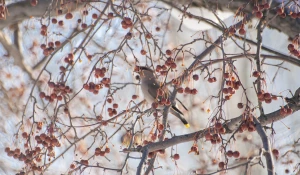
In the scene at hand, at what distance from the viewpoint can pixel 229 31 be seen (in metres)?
3.09

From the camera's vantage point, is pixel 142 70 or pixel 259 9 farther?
pixel 142 70

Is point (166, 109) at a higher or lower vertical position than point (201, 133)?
higher

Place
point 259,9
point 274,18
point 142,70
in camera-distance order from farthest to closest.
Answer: point 274,18, point 142,70, point 259,9

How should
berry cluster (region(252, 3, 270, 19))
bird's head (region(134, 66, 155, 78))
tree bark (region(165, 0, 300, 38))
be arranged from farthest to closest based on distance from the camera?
tree bark (region(165, 0, 300, 38))
bird's head (region(134, 66, 155, 78))
berry cluster (region(252, 3, 270, 19))

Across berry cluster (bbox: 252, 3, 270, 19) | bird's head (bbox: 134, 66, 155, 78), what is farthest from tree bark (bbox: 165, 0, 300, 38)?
berry cluster (bbox: 252, 3, 270, 19)

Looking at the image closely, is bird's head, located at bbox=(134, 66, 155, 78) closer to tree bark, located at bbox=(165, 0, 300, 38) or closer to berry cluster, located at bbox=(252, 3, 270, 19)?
tree bark, located at bbox=(165, 0, 300, 38)

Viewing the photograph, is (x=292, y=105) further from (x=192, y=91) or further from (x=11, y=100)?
(x=11, y=100)

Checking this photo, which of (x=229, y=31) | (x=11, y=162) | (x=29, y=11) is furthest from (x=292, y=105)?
(x=11, y=162)

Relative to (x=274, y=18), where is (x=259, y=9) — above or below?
below

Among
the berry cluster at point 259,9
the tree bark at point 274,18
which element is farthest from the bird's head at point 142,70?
the berry cluster at point 259,9

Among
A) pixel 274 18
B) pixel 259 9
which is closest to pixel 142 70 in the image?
pixel 259 9

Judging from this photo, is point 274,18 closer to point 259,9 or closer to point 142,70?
point 259,9

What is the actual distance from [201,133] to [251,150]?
3.87 m

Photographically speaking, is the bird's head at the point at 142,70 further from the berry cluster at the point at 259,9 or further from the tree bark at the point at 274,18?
the berry cluster at the point at 259,9
